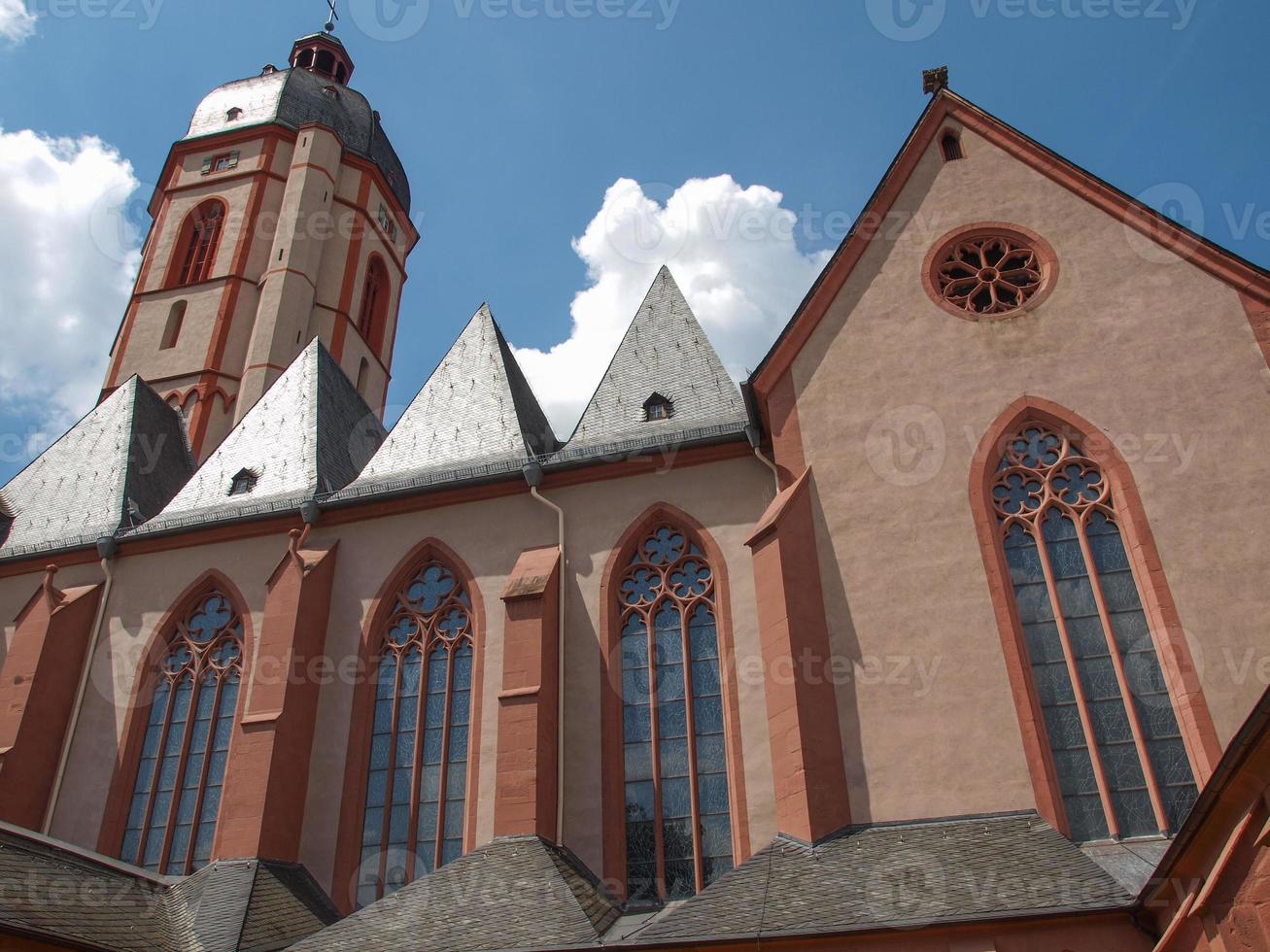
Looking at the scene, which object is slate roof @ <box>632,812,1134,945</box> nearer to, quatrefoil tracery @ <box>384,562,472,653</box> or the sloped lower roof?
quatrefoil tracery @ <box>384,562,472,653</box>

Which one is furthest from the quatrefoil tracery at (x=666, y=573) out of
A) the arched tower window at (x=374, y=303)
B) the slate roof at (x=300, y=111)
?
the slate roof at (x=300, y=111)

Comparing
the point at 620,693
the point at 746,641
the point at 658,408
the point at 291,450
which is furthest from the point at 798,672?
the point at 291,450

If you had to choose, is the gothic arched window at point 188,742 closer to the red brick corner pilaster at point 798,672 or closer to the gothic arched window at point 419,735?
the gothic arched window at point 419,735

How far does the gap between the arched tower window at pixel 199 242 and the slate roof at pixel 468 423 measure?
50.1 feet

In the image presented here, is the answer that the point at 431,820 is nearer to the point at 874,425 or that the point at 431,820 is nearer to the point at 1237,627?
the point at 874,425

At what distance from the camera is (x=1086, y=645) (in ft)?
41.2

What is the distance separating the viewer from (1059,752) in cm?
1196

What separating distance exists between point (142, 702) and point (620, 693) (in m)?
7.74

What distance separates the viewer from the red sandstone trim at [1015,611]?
11.6 m

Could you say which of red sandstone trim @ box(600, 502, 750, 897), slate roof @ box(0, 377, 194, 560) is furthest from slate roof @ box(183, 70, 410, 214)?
red sandstone trim @ box(600, 502, 750, 897)

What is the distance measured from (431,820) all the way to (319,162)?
2581 centimetres

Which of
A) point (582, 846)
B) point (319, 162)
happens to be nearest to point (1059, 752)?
point (582, 846)

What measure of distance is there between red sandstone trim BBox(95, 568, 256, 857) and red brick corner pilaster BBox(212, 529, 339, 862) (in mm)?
531

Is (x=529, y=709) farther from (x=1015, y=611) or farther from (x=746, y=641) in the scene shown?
(x=1015, y=611)
